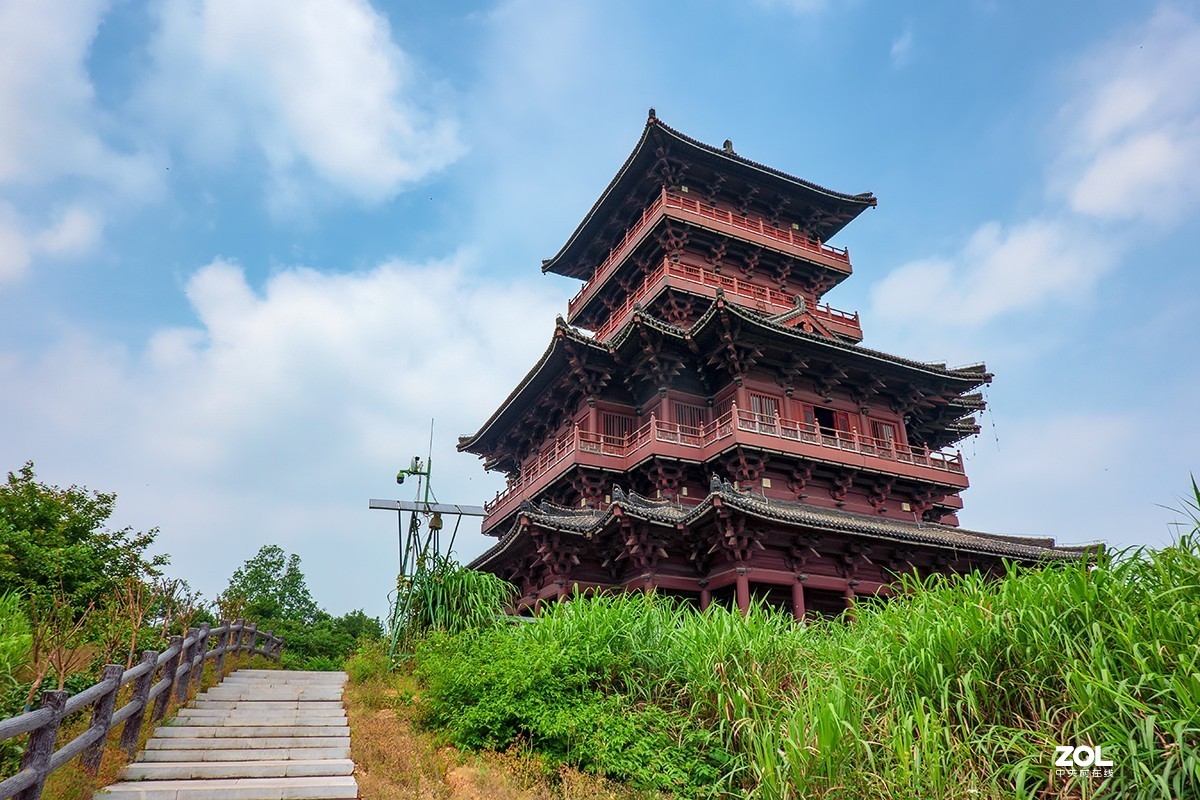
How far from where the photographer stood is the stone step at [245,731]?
Result: 10109 mm

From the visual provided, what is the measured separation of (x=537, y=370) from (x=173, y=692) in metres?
13.7

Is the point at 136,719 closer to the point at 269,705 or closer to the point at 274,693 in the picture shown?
the point at 269,705

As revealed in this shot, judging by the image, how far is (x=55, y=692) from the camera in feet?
22.1

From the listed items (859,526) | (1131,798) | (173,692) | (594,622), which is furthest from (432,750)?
(859,526)

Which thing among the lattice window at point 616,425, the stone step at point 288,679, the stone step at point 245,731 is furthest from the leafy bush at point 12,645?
the lattice window at point 616,425

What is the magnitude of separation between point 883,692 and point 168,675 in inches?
396

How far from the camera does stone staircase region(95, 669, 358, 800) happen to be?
7957 mm

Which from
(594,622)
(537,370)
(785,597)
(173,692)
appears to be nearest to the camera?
(594,622)

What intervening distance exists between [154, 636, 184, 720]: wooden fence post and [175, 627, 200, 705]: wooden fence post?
720 millimetres

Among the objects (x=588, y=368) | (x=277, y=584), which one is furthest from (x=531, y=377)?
(x=277, y=584)

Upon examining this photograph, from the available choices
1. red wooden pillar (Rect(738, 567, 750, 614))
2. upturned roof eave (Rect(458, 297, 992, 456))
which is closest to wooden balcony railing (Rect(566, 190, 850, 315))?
upturned roof eave (Rect(458, 297, 992, 456))

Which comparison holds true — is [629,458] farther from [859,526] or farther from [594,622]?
[594,622]

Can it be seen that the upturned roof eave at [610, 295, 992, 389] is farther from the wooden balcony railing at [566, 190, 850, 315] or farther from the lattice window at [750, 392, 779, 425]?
the wooden balcony railing at [566, 190, 850, 315]

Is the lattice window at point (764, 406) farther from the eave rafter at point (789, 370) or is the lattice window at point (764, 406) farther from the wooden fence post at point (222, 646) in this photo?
the wooden fence post at point (222, 646)
